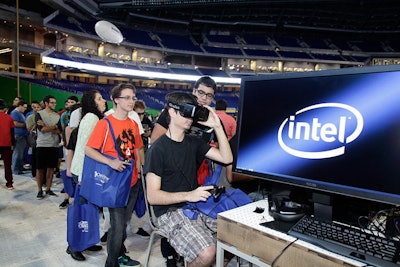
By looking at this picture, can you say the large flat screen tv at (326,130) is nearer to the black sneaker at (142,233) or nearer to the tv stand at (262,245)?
the tv stand at (262,245)

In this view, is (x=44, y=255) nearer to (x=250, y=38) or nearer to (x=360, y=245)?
(x=360, y=245)

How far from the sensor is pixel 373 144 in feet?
3.52

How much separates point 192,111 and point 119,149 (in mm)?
1016

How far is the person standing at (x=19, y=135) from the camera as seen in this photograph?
19.5ft

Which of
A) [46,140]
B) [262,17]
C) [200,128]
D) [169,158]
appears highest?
[262,17]

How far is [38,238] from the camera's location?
300cm

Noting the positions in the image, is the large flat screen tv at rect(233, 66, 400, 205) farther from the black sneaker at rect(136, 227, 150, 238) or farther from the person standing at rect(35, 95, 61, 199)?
the person standing at rect(35, 95, 61, 199)

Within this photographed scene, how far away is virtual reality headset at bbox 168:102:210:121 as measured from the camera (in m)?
1.57

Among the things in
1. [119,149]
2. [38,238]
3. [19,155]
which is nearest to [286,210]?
[119,149]

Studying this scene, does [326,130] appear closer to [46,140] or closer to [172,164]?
[172,164]

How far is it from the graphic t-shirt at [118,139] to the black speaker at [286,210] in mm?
1373

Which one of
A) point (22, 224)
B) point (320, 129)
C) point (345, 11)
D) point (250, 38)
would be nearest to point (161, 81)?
point (250, 38)

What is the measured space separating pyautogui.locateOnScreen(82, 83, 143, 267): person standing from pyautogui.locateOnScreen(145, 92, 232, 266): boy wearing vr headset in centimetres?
53

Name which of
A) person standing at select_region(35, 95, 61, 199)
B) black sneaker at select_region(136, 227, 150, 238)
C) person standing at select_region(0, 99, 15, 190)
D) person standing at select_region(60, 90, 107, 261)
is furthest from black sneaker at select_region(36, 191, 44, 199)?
black sneaker at select_region(136, 227, 150, 238)
